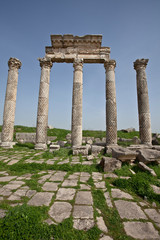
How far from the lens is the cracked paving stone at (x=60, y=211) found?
2133mm

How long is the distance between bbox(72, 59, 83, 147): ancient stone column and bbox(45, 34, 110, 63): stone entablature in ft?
3.31

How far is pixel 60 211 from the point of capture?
2.30 metres

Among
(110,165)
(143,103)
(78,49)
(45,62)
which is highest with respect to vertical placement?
(78,49)

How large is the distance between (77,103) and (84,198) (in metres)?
8.12

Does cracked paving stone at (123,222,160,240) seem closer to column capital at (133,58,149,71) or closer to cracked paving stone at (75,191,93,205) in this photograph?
cracked paving stone at (75,191,93,205)

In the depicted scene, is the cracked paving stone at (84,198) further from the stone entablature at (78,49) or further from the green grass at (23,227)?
the stone entablature at (78,49)

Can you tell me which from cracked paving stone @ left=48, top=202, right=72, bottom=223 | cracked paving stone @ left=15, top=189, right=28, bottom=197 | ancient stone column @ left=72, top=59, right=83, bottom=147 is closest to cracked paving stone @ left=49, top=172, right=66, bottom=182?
cracked paving stone @ left=15, top=189, right=28, bottom=197

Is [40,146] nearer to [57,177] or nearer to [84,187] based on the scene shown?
[57,177]

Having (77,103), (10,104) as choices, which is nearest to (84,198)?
(77,103)

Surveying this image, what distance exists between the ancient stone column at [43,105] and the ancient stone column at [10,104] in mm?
2461

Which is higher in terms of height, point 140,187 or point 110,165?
point 110,165

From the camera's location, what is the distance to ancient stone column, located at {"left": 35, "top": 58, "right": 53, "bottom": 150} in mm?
9930

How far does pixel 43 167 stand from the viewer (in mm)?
5125

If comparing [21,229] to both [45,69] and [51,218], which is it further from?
[45,69]
